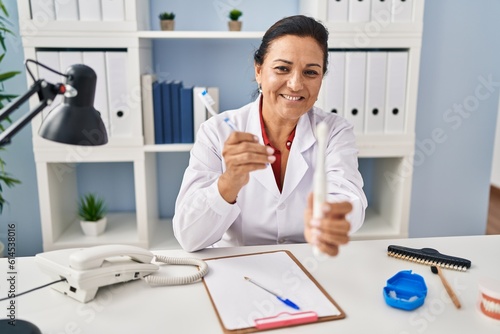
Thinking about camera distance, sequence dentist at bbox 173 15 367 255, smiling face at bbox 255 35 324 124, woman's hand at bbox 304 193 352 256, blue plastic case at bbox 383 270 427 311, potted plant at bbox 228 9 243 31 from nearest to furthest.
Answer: woman's hand at bbox 304 193 352 256 < blue plastic case at bbox 383 270 427 311 < dentist at bbox 173 15 367 255 < smiling face at bbox 255 35 324 124 < potted plant at bbox 228 9 243 31

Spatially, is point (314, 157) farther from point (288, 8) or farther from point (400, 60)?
point (288, 8)

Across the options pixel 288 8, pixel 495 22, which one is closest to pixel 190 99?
pixel 288 8

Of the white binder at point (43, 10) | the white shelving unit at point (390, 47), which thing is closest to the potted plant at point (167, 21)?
the white binder at point (43, 10)

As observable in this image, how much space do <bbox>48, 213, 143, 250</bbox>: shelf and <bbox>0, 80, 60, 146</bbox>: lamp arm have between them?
4.94ft

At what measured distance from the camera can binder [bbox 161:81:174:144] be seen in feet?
Answer: 6.78

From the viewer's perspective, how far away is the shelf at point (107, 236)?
6.90 ft

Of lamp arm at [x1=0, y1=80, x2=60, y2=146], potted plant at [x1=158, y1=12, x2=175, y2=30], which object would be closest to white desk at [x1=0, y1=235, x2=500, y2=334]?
lamp arm at [x1=0, y1=80, x2=60, y2=146]

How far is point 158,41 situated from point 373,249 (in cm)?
159

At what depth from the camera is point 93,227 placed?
85.0 inches

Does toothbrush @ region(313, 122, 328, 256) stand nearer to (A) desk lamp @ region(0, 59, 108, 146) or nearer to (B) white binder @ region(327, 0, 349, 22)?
(A) desk lamp @ region(0, 59, 108, 146)

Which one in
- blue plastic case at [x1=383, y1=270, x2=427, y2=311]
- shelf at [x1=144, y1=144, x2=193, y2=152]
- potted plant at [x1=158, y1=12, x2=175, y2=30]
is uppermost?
potted plant at [x1=158, y1=12, x2=175, y2=30]

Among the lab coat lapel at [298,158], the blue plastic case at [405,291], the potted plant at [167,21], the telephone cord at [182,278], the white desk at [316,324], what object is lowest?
the white desk at [316,324]

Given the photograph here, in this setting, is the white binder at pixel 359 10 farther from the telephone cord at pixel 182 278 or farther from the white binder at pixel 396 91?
the telephone cord at pixel 182 278

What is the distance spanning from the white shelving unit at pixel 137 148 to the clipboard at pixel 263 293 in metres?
1.06
